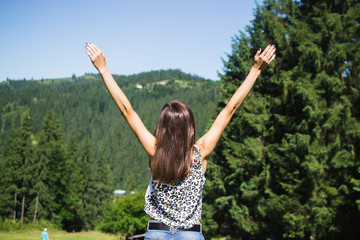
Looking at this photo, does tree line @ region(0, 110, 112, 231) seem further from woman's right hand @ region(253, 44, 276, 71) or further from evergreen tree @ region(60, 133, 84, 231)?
woman's right hand @ region(253, 44, 276, 71)

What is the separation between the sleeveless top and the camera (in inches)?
82.0

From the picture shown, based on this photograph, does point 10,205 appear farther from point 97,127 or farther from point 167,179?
point 97,127

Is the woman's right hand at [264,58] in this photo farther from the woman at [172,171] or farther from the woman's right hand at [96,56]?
the woman's right hand at [96,56]

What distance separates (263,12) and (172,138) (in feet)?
65.3

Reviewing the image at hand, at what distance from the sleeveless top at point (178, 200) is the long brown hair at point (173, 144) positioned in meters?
0.05

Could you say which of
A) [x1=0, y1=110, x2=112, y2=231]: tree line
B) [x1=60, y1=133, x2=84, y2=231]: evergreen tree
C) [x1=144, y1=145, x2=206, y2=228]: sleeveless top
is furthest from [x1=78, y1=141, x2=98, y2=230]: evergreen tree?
[x1=144, y1=145, x2=206, y2=228]: sleeveless top

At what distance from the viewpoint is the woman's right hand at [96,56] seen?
7.41 feet

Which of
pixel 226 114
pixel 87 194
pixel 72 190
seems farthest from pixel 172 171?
pixel 87 194

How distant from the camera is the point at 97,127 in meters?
171

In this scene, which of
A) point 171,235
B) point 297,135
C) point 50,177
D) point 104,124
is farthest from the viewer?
point 104,124

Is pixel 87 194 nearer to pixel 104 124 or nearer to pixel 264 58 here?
pixel 264 58

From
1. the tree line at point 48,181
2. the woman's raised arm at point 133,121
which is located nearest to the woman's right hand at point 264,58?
the woman's raised arm at point 133,121

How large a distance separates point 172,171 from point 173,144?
17 centimetres

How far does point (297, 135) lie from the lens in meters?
16.4
